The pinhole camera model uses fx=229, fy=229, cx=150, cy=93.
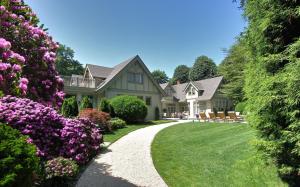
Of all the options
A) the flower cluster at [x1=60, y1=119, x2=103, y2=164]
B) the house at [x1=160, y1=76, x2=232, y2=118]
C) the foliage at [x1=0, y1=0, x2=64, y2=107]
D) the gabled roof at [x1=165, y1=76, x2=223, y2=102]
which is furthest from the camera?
the house at [x1=160, y1=76, x2=232, y2=118]

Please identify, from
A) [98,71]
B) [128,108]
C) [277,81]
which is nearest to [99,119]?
[128,108]

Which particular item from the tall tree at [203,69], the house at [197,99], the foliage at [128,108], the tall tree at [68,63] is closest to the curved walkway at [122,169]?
the foliage at [128,108]

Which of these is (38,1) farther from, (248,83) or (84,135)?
(248,83)

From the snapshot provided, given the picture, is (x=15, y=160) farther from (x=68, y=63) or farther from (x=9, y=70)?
(x=68, y=63)

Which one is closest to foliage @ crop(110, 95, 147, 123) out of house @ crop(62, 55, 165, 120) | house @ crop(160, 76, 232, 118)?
house @ crop(62, 55, 165, 120)

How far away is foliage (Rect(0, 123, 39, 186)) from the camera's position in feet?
9.73

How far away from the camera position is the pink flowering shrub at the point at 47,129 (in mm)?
5764

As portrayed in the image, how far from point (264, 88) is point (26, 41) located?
6160 millimetres

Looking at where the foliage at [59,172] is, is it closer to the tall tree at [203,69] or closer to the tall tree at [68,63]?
the tall tree at [68,63]

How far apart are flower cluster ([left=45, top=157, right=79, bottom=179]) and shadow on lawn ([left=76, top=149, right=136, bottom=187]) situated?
430mm

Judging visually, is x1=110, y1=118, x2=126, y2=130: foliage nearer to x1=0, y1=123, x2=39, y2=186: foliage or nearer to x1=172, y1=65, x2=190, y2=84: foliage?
x1=0, y1=123, x2=39, y2=186: foliage

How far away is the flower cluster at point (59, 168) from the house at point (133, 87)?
1797cm

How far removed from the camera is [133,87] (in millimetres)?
26750

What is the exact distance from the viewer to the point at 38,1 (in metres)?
9.18
